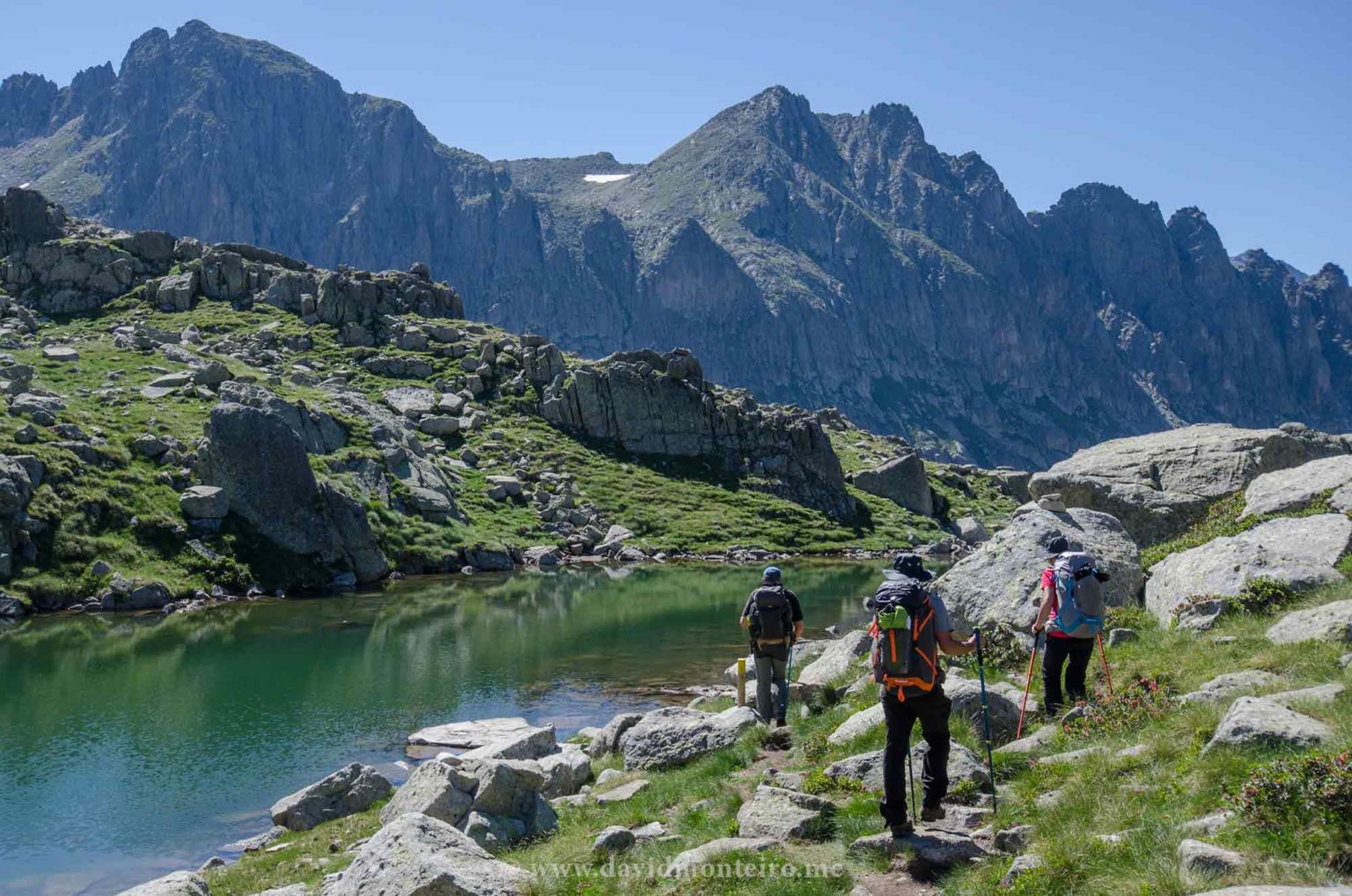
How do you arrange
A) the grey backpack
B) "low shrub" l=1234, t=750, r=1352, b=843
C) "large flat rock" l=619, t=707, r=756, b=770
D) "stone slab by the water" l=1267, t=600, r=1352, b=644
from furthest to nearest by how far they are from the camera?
"large flat rock" l=619, t=707, r=756, b=770, the grey backpack, "stone slab by the water" l=1267, t=600, r=1352, b=644, "low shrub" l=1234, t=750, r=1352, b=843

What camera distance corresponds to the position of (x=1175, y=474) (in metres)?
31.8

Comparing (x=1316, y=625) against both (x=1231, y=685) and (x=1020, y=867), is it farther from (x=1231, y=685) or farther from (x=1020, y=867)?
(x=1020, y=867)

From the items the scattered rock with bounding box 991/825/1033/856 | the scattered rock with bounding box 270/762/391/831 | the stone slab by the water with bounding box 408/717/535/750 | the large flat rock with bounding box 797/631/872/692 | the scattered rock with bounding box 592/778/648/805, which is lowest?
Result: the stone slab by the water with bounding box 408/717/535/750

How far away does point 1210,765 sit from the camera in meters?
11.2

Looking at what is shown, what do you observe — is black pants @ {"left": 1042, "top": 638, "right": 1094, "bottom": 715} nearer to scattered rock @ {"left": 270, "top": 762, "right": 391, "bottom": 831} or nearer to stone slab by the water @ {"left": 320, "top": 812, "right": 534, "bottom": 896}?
stone slab by the water @ {"left": 320, "top": 812, "right": 534, "bottom": 896}

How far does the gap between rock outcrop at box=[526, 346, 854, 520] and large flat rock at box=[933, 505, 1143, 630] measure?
295 ft

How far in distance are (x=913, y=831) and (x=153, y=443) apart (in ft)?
221

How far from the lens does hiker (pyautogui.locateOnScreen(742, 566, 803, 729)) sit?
21734 mm

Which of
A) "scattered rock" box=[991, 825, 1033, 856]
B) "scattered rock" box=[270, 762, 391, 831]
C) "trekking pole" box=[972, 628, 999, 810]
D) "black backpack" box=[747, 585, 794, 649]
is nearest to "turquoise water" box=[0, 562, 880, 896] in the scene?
"scattered rock" box=[270, 762, 391, 831]

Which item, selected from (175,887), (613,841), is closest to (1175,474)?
(613,841)

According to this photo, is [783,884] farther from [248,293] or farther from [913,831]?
[248,293]

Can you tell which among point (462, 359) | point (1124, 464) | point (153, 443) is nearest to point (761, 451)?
point (462, 359)

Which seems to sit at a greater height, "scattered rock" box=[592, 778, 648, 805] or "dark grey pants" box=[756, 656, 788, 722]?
"dark grey pants" box=[756, 656, 788, 722]

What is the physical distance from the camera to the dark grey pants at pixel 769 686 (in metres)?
21.8
